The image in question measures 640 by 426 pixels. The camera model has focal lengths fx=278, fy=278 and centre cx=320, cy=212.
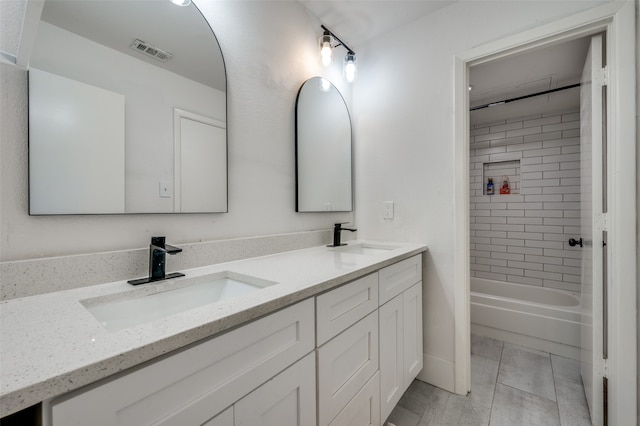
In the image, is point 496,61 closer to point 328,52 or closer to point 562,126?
point 328,52

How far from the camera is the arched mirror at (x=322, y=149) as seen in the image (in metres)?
1.74

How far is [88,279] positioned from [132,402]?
567mm

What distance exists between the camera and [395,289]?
4.74 feet

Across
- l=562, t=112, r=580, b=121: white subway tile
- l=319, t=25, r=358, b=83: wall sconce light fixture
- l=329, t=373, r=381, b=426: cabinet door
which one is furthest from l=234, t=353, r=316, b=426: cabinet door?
l=562, t=112, r=580, b=121: white subway tile

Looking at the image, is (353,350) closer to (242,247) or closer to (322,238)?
(242,247)

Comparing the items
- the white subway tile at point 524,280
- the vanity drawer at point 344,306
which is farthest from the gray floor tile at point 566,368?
the vanity drawer at point 344,306

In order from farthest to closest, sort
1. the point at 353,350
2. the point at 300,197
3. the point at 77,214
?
the point at 300,197 < the point at 353,350 < the point at 77,214

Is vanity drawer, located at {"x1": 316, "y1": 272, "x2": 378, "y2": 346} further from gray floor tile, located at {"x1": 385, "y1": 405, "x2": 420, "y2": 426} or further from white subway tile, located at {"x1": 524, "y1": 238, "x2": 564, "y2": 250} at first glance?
white subway tile, located at {"x1": 524, "y1": 238, "x2": 564, "y2": 250}

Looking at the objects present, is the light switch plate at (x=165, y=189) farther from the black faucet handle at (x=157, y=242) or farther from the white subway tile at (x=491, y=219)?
the white subway tile at (x=491, y=219)

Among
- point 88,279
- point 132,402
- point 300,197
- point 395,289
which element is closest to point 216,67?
point 300,197

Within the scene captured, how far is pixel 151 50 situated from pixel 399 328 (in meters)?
1.68

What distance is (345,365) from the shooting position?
1058 millimetres

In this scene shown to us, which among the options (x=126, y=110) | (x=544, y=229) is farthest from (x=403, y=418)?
(x=544, y=229)

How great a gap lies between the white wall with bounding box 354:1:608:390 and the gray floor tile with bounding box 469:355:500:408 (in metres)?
0.17
